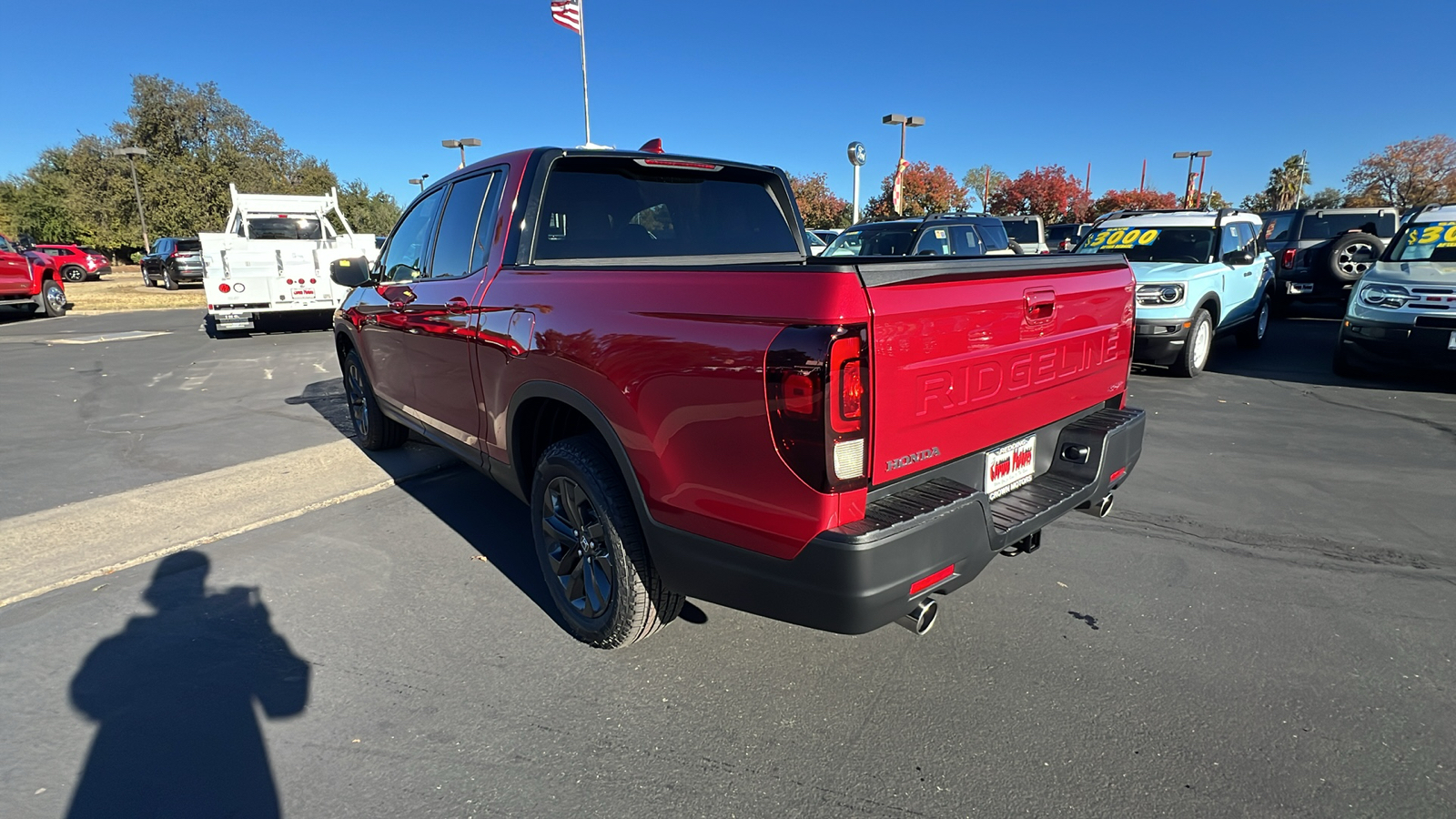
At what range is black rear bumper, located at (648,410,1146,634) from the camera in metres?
2.03

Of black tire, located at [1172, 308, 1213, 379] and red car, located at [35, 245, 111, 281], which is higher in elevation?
red car, located at [35, 245, 111, 281]

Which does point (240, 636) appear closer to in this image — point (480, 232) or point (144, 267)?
point (480, 232)

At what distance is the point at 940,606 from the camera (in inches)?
128

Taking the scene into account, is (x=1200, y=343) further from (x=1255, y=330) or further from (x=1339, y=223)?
(x=1339, y=223)

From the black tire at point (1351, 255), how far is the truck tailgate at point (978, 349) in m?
11.4

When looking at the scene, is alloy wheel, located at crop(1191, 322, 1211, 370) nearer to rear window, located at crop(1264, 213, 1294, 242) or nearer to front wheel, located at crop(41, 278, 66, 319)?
rear window, located at crop(1264, 213, 1294, 242)

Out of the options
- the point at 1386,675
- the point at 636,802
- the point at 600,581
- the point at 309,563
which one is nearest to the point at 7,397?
the point at 309,563

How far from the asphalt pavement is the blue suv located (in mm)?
3688

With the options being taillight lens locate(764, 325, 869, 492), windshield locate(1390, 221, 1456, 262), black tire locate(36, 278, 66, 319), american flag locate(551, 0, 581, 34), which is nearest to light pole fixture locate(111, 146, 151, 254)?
black tire locate(36, 278, 66, 319)

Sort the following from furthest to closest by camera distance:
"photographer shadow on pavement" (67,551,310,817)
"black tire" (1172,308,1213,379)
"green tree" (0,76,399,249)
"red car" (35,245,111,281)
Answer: "green tree" (0,76,399,249), "red car" (35,245,111,281), "black tire" (1172,308,1213,379), "photographer shadow on pavement" (67,551,310,817)

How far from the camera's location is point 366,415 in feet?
18.3

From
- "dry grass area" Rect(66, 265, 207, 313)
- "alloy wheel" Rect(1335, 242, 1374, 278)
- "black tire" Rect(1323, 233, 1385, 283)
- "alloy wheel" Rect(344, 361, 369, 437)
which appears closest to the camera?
"alloy wheel" Rect(344, 361, 369, 437)

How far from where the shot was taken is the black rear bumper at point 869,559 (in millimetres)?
2025

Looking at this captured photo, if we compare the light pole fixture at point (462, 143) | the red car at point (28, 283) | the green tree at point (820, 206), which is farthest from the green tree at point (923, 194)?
the red car at point (28, 283)
